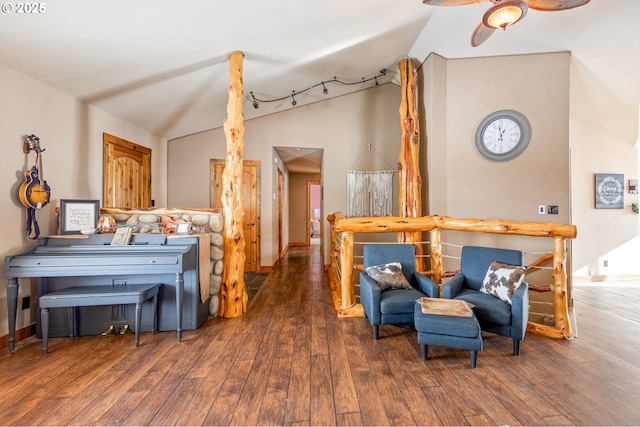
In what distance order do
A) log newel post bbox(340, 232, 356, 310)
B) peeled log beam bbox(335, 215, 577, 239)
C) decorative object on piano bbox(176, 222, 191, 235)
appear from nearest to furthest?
1. decorative object on piano bbox(176, 222, 191, 235)
2. peeled log beam bbox(335, 215, 577, 239)
3. log newel post bbox(340, 232, 356, 310)

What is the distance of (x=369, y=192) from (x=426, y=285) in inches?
115

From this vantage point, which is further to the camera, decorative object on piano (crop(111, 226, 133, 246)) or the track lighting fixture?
the track lighting fixture

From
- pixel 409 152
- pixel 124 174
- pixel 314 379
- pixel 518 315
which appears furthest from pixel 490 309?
pixel 124 174

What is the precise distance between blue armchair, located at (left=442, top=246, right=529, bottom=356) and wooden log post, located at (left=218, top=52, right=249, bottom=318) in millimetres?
2191

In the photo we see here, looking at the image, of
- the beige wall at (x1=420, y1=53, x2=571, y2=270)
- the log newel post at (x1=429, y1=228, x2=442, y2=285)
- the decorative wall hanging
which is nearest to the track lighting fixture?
the beige wall at (x1=420, y1=53, x2=571, y2=270)

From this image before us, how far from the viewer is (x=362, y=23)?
320 centimetres

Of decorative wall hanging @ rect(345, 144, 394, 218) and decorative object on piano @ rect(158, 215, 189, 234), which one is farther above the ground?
decorative wall hanging @ rect(345, 144, 394, 218)

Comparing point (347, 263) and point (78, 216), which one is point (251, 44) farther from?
point (347, 263)

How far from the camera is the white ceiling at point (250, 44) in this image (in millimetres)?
2287

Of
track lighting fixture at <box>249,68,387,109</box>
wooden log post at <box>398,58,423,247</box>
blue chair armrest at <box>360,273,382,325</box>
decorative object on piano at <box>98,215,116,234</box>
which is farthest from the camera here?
track lighting fixture at <box>249,68,387,109</box>

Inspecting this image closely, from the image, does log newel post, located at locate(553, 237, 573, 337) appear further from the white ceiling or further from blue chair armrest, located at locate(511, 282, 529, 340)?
the white ceiling

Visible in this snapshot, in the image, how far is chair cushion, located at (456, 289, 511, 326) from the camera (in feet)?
7.79

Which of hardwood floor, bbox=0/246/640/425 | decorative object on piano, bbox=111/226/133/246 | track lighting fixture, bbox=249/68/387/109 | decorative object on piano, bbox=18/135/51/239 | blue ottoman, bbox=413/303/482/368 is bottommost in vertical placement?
hardwood floor, bbox=0/246/640/425

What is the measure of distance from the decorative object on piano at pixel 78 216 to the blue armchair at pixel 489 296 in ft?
11.6
